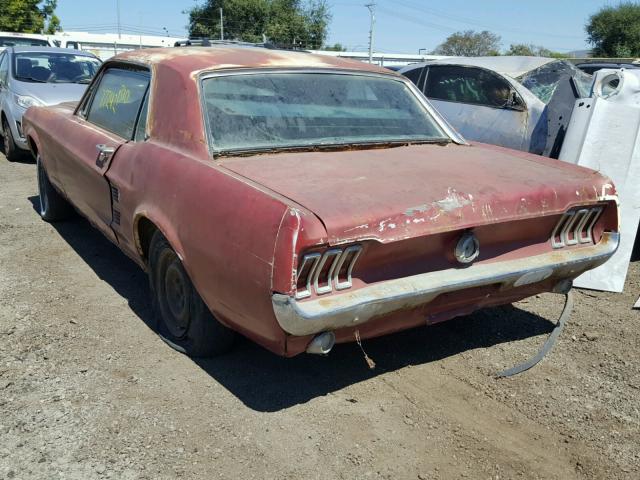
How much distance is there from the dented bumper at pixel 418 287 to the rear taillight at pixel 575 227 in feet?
0.16

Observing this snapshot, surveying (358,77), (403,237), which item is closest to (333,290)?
(403,237)

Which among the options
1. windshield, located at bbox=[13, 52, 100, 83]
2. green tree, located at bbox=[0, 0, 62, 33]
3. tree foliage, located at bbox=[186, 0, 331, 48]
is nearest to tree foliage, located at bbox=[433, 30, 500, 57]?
tree foliage, located at bbox=[186, 0, 331, 48]

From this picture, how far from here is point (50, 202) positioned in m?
5.72

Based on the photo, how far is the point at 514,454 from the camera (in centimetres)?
260

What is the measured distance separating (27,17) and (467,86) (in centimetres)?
4294

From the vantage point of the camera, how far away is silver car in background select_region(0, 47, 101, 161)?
869cm

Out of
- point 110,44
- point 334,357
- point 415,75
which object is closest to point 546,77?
point 415,75

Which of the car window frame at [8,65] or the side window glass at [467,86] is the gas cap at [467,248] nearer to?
the side window glass at [467,86]

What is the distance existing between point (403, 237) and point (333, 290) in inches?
13.9

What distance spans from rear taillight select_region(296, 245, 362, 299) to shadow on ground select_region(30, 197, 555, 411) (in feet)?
2.46

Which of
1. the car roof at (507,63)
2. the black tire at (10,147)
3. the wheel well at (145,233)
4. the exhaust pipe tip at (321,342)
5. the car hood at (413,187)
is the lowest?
the black tire at (10,147)

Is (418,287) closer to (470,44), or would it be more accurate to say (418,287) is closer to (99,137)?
(99,137)

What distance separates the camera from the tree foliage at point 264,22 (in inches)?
2174

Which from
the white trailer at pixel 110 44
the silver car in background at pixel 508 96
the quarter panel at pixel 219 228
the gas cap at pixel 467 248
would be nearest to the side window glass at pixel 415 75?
the silver car in background at pixel 508 96
